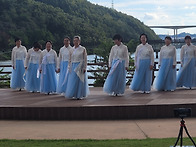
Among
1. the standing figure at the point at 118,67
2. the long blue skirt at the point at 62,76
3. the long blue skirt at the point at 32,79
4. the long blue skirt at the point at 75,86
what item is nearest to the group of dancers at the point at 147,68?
the standing figure at the point at 118,67

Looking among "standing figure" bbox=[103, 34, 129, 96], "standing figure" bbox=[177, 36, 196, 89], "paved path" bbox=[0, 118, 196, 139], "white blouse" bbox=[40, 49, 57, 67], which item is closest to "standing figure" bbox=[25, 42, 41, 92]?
"white blouse" bbox=[40, 49, 57, 67]

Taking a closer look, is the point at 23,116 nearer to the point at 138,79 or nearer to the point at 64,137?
the point at 64,137

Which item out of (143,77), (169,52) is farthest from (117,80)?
(169,52)

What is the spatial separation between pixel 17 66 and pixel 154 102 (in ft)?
18.5

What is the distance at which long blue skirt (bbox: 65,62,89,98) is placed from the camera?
9945 mm

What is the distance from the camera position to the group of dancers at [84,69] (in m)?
10.0

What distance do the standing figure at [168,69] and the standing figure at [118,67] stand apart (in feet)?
5.39

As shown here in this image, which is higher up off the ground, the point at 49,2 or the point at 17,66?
the point at 49,2

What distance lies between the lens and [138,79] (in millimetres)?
11328

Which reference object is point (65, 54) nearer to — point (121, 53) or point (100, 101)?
point (121, 53)

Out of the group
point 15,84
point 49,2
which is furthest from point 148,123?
point 49,2

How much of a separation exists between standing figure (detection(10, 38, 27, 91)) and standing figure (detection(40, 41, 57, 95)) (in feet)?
4.91

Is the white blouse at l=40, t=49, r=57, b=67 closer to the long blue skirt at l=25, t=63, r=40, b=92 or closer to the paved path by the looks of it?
the long blue skirt at l=25, t=63, r=40, b=92

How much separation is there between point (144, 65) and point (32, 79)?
347cm
